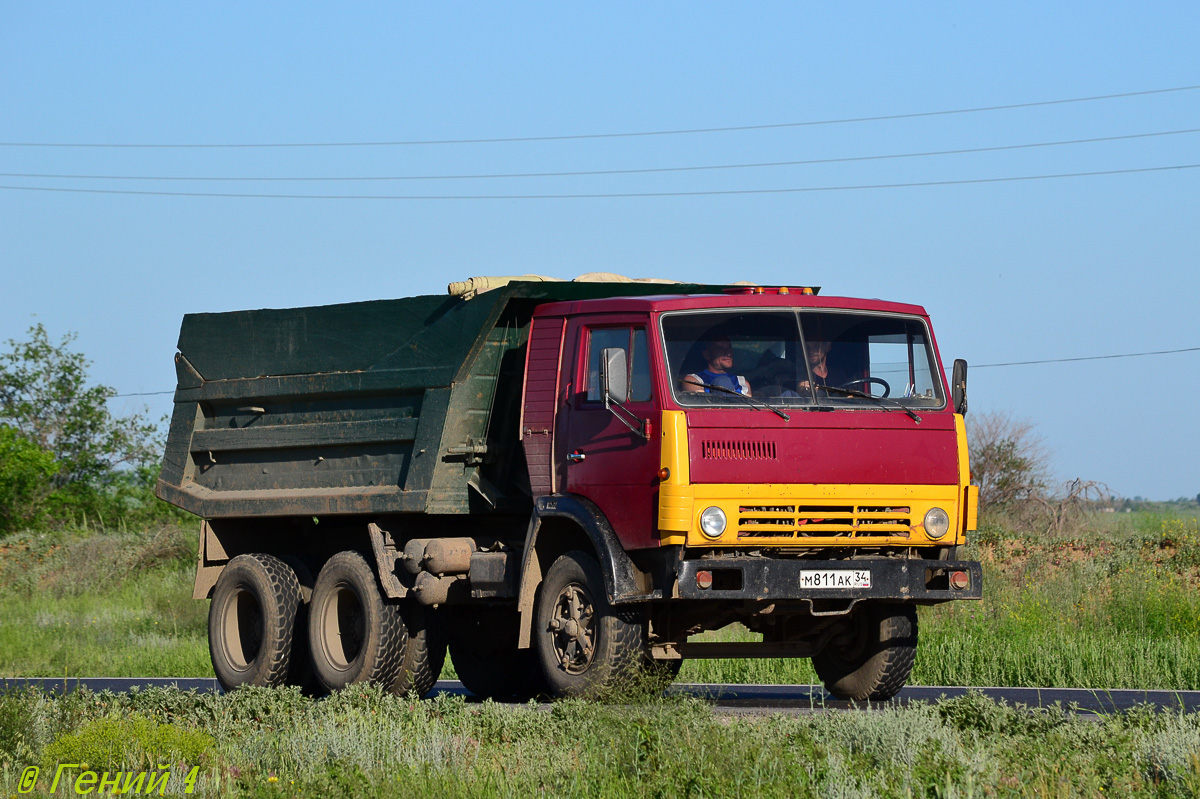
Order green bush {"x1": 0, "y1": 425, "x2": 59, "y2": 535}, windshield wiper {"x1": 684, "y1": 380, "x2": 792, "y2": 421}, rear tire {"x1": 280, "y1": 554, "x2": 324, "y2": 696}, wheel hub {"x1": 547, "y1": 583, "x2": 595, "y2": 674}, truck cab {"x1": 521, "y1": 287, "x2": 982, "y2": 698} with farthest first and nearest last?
green bush {"x1": 0, "y1": 425, "x2": 59, "y2": 535} → rear tire {"x1": 280, "y1": 554, "x2": 324, "y2": 696} → wheel hub {"x1": 547, "y1": 583, "x2": 595, "y2": 674} → windshield wiper {"x1": 684, "y1": 380, "x2": 792, "y2": 421} → truck cab {"x1": 521, "y1": 287, "x2": 982, "y2": 698}

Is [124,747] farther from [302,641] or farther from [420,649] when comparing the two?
[302,641]

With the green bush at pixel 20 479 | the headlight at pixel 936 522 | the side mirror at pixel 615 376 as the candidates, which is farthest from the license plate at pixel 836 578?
the green bush at pixel 20 479

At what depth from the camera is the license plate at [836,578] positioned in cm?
976

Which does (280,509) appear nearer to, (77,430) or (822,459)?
Answer: (822,459)

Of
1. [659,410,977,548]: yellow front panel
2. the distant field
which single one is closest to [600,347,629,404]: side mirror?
[659,410,977,548]: yellow front panel

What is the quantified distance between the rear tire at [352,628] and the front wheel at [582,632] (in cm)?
184

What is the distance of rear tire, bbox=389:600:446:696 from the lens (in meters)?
12.4

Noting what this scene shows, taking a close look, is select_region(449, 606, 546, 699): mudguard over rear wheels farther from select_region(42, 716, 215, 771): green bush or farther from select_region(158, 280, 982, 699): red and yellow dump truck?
select_region(42, 716, 215, 771): green bush

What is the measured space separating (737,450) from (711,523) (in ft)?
1.65

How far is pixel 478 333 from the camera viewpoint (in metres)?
11.4

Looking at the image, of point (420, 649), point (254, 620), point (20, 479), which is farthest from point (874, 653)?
point (20, 479)

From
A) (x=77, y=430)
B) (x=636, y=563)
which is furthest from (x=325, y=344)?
(x=77, y=430)

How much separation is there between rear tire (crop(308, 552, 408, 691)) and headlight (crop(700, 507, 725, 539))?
3669 mm

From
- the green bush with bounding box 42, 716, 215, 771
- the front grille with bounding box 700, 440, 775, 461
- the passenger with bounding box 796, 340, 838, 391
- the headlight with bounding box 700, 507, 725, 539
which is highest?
the passenger with bounding box 796, 340, 838, 391
